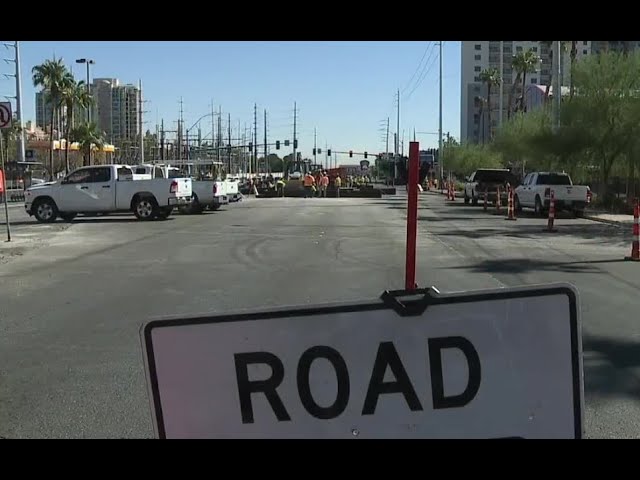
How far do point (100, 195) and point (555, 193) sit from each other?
16183 mm

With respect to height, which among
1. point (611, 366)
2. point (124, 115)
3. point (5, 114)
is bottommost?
point (611, 366)

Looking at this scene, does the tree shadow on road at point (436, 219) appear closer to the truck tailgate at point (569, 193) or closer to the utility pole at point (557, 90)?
the truck tailgate at point (569, 193)

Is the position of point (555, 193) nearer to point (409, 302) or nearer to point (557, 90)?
point (557, 90)

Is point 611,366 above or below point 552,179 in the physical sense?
below

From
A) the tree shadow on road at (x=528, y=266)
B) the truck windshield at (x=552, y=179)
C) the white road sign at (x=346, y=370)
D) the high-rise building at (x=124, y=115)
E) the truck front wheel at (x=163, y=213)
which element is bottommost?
the tree shadow on road at (x=528, y=266)

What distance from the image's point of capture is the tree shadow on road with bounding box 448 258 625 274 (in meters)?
12.8

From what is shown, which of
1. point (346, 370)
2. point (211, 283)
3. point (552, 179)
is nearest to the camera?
point (346, 370)

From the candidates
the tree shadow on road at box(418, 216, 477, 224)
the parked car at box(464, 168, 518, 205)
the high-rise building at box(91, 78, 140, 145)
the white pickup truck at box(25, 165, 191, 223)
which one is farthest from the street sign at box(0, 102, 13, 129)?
the high-rise building at box(91, 78, 140, 145)

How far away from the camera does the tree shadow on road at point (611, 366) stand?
5832 millimetres

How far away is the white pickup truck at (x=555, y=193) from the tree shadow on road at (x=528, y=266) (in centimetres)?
1369

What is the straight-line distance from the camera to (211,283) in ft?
37.5

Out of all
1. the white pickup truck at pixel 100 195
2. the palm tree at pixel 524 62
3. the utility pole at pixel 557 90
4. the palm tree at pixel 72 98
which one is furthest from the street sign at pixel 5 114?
the palm tree at pixel 524 62

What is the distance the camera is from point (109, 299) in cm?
997

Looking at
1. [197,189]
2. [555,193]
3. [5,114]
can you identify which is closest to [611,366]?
[5,114]
